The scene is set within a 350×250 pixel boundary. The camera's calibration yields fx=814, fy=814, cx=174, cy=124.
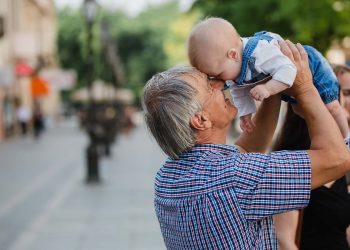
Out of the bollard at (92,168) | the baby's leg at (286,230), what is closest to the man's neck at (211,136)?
the baby's leg at (286,230)

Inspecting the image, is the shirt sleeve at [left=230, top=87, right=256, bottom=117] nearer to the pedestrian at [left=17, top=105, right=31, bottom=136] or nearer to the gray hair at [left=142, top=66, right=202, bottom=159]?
the gray hair at [left=142, top=66, right=202, bottom=159]

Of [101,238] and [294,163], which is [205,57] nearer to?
[294,163]

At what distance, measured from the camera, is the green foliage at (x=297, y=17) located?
17922 millimetres

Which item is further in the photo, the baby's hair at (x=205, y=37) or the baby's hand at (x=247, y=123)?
the baby's hand at (x=247, y=123)

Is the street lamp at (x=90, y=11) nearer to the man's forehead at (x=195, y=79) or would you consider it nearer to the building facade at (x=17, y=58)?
the building facade at (x=17, y=58)

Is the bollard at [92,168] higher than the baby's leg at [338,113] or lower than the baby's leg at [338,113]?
lower

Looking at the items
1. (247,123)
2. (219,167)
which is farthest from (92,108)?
(219,167)

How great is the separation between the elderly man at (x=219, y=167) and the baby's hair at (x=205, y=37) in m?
0.10

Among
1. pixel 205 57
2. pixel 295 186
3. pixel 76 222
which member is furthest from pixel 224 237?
pixel 76 222

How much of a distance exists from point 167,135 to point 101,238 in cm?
795

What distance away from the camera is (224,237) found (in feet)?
8.08

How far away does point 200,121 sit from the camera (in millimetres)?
2537

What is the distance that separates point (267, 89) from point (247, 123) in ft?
0.95

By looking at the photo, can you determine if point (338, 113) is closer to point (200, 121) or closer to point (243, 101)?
point (243, 101)
